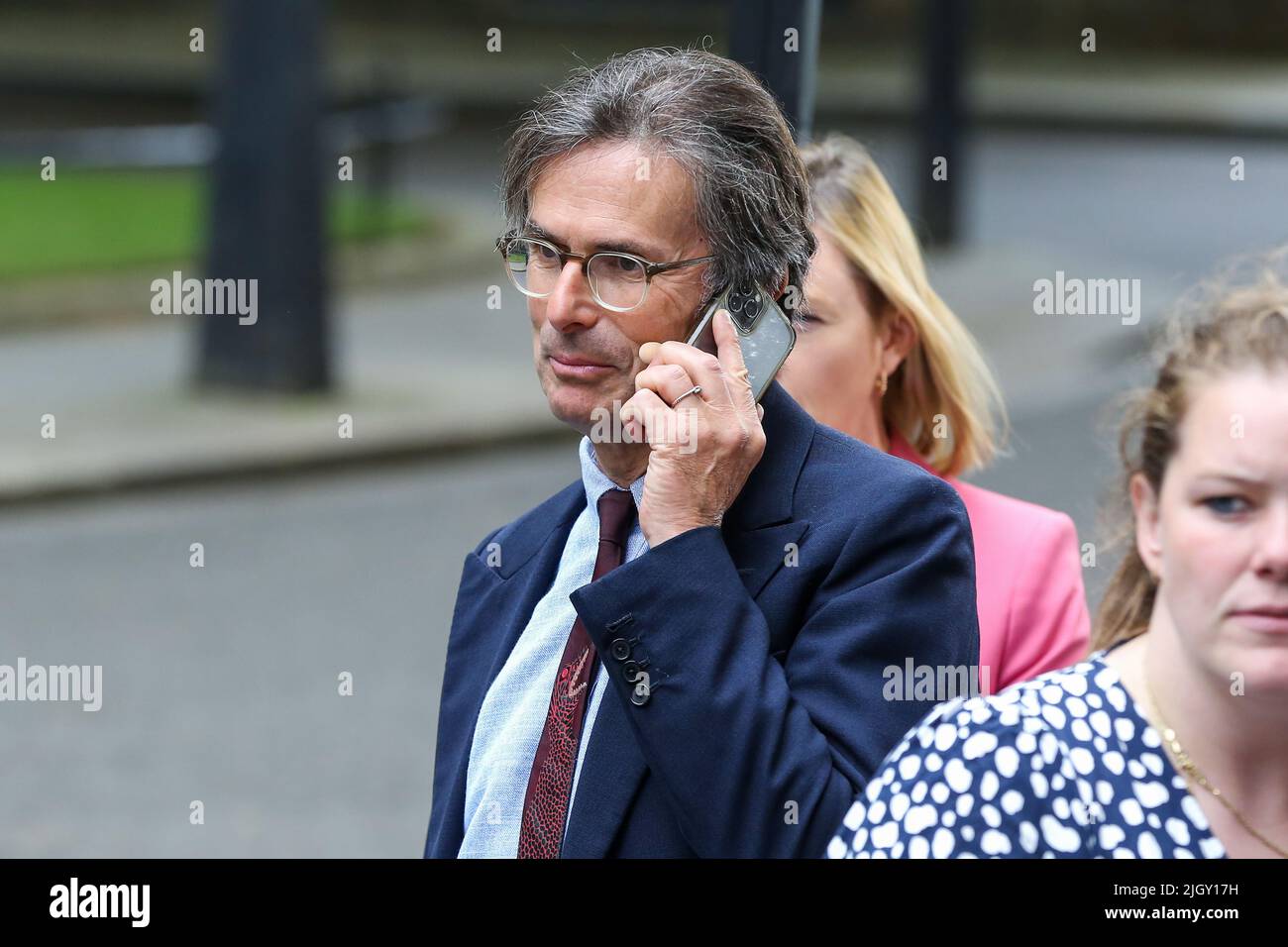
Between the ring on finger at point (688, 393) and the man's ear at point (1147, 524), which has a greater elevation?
the ring on finger at point (688, 393)

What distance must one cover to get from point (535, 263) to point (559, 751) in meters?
0.58

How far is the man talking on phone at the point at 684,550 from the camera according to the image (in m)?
2.13

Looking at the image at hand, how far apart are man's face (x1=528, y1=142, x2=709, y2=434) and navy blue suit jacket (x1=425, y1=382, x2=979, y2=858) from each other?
20 centimetres

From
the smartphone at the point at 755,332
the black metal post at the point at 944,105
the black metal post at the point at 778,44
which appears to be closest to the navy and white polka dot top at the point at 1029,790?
the smartphone at the point at 755,332

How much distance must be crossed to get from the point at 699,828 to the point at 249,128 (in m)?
9.51

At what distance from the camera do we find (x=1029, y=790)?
1.89m

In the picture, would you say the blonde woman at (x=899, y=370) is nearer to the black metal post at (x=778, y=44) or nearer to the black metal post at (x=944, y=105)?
the black metal post at (x=778, y=44)

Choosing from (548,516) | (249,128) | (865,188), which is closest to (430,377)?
(249,128)

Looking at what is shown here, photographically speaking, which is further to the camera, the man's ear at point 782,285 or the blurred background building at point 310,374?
the blurred background building at point 310,374

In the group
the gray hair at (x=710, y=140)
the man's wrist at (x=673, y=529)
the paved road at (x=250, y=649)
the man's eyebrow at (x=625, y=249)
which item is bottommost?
the paved road at (x=250, y=649)

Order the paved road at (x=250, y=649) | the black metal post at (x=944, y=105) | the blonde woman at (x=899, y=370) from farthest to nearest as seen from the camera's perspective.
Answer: the black metal post at (x=944, y=105)
the paved road at (x=250, y=649)
the blonde woman at (x=899, y=370)

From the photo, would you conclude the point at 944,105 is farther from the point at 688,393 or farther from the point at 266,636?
the point at 688,393

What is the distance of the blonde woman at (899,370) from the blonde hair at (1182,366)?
2.66 ft

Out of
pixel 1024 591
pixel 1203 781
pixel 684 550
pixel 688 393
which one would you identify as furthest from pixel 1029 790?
pixel 1024 591
